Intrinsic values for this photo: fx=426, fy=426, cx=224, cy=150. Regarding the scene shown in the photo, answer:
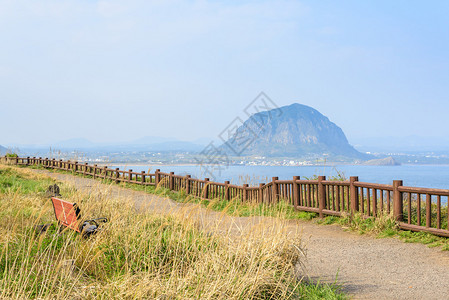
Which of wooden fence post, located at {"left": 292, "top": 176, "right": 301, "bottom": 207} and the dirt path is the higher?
wooden fence post, located at {"left": 292, "top": 176, "right": 301, "bottom": 207}

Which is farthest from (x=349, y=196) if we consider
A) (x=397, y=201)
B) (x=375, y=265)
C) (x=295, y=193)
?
(x=375, y=265)

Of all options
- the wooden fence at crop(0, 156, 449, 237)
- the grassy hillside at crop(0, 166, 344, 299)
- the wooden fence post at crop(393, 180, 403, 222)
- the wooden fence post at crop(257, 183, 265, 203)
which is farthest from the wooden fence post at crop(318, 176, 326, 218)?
the grassy hillside at crop(0, 166, 344, 299)

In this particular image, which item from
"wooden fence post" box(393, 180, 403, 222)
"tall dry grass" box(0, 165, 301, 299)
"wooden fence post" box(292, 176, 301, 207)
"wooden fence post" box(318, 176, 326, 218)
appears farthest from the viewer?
"wooden fence post" box(292, 176, 301, 207)

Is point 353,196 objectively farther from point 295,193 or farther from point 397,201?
point 295,193

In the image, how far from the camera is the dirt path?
584cm

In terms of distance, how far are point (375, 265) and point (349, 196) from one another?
149 inches

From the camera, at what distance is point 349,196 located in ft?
35.6

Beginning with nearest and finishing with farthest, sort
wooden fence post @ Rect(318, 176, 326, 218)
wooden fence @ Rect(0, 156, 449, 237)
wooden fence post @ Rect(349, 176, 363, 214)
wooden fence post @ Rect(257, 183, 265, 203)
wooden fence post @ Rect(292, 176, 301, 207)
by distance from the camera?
wooden fence @ Rect(0, 156, 449, 237) → wooden fence post @ Rect(349, 176, 363, 214) → wooden fence post @ Rect(318, 176, 326, 218) → wooden fence post @ Rect(292, 176, 301, 207) → wooden fence post @ Rect(257, 183, 265, 203)

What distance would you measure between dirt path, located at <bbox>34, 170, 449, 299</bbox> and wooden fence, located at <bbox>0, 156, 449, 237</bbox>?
0.83 m

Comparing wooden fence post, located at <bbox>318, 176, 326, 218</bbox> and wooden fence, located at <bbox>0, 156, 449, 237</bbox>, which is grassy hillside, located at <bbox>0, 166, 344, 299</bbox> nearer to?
wooden fence, located at <bbox>0, 156, 449, 237</bbox>

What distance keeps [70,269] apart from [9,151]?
3532 centimetres

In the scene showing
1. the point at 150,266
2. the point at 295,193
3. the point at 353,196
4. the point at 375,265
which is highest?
the point at 353,196

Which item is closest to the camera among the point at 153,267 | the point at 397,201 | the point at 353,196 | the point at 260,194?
the point at 153,267

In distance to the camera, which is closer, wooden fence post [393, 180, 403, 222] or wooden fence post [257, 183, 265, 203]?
wooden fence post [393, 180, 403, 222]
